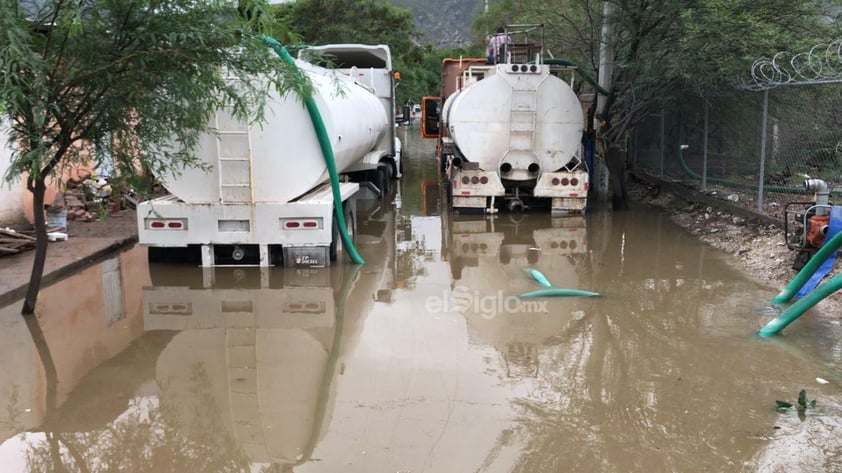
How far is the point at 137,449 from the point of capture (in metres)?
4.38

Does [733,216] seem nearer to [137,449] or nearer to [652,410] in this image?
[652,410]

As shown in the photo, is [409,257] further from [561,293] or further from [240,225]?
[561,293]

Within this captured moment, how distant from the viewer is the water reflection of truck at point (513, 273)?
6.44 meters

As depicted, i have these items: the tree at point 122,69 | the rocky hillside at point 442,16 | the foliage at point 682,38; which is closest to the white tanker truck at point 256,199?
the tree at point 122,69

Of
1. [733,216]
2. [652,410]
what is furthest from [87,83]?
[733,216]

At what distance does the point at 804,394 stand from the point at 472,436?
2.38m

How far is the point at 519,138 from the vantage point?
42.2 feet

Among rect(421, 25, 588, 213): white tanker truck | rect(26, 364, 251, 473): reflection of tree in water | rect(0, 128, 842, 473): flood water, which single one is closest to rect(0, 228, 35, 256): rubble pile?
rect(0, 128, 842, 473): flood water

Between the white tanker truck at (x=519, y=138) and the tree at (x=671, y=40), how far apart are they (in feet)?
3.27

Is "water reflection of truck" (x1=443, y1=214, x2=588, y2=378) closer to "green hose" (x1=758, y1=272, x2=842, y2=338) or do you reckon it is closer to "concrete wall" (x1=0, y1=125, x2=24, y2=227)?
"green hose" (x1=758, y1=272, x2=842, y2=338)

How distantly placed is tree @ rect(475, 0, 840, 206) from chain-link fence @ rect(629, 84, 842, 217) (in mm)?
793

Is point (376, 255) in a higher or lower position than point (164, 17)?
lower

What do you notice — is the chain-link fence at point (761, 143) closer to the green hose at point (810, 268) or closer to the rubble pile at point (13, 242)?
the green hose at point (810, 268)

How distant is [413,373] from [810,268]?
13.2ft
